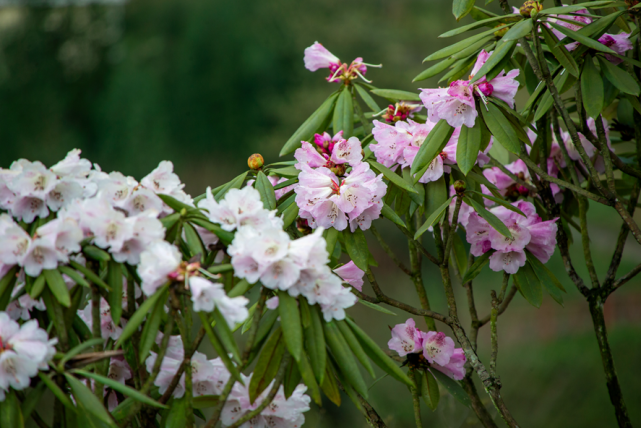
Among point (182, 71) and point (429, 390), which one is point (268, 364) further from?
point (182, 71)

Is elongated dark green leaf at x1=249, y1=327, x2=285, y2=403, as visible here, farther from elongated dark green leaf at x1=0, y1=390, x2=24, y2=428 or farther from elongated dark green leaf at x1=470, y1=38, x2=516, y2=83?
elongated dark green leaf at x1=470, y1=38, x2=516, y2=83

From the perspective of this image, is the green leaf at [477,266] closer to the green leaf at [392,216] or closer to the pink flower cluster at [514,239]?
the pink flower cluster at [514,239]

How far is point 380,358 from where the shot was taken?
0.78 meters

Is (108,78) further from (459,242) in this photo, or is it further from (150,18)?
(459,242)

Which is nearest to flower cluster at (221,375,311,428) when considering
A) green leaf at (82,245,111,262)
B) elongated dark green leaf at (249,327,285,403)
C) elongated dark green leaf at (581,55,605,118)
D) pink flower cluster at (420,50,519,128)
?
elongated dark green leaf at (249,327,285,403)

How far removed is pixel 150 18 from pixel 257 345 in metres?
10.4

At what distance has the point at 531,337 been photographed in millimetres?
5301

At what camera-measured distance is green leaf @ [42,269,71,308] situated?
2.20 feet

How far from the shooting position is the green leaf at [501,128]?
958 millimetres

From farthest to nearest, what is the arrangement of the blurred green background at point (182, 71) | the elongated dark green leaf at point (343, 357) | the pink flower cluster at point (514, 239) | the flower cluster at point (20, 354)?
1. the blurred green background at point (182, 71)
2. the pink flower cluster at point (514, 239)
3. the elongated dark green leaf at point (343, 357)
4. the flower cluster at point (20, 354)

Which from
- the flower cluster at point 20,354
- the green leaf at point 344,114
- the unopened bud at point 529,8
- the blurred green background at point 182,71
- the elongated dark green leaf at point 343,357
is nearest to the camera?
the flower cluster at point 20,354

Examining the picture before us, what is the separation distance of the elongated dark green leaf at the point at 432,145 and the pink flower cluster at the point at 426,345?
346mm

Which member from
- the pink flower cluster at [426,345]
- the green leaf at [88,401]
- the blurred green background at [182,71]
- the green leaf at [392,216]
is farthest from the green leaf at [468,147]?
the blurred green background at [182,71]

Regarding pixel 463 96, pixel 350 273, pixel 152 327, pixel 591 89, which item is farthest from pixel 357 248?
pixel 591 89
